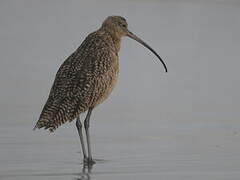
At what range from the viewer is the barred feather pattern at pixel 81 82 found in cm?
920

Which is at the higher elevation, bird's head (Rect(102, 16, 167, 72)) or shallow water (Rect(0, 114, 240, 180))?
bird's head (Rect(102, 16, 167, 72))

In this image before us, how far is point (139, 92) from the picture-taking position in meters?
13.2

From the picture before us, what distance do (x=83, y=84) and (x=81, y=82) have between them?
0.09ft

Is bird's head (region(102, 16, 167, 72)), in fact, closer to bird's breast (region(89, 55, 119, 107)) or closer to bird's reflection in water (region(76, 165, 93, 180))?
bird's breast (region(89, 55, 119, 107))

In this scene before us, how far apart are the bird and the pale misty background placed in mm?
384

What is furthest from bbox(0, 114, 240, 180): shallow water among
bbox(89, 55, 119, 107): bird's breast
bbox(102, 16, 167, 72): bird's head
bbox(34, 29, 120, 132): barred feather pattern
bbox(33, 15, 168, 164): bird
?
bbox(102, 16, 167, 72): bird's head

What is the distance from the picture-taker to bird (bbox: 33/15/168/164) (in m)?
9.20

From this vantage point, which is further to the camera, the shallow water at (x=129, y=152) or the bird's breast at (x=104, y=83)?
the bird's breast at (x=104, y=83)

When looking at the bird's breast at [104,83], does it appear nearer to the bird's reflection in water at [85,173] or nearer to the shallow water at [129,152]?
the shallow water at [129,152]

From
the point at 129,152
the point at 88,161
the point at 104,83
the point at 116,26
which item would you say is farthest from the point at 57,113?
the point at 116,26

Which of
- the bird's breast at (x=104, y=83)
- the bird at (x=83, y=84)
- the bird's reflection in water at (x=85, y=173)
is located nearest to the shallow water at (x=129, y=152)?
the bird's reflection in water at (x=85, y=173)

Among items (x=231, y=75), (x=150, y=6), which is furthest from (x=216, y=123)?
(x=150, y=6)

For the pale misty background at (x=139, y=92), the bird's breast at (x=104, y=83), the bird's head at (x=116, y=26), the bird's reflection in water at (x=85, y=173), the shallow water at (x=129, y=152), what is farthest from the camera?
the bird's head at (x=116, y=26)

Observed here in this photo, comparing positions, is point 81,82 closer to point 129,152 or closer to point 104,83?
point 104,83
